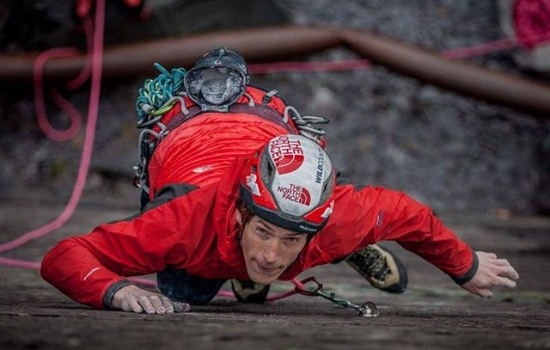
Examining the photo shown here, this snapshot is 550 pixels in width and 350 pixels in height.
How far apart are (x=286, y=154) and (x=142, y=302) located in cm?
67

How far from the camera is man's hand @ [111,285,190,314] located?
348cm

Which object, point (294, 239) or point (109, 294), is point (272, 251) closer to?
point (294, 239)

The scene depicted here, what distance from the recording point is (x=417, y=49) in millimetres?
8703

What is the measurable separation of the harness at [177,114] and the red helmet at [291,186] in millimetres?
903

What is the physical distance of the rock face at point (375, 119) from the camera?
28.8 ft

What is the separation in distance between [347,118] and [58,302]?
5330mm

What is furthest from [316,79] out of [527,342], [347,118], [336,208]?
[527,342]

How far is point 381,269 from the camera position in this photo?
489cm

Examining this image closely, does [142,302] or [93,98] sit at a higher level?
[93,98]

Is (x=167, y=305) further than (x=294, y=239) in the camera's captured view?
No

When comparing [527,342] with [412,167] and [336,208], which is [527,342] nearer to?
[336,208]

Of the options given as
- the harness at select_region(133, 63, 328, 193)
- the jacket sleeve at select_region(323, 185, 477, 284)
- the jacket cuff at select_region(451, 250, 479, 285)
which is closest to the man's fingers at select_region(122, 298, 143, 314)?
the jacket sleeve at select_region(323, 185, 477, 284)

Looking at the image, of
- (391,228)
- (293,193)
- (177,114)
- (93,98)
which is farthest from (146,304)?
(93,98)

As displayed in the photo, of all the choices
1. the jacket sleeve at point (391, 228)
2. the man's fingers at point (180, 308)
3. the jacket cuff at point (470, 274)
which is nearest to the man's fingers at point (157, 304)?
the man's fingers at point (180, 308)
